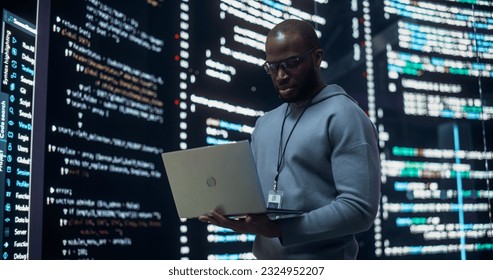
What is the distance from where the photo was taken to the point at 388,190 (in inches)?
107

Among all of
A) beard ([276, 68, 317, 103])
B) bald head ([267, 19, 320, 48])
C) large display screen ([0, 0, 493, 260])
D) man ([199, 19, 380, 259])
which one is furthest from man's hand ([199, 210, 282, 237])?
large display screen ([0, 0, 493, 260])

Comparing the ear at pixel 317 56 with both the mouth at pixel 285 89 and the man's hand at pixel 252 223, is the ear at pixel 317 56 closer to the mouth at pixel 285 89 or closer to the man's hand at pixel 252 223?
the mouth at pixel 285 89

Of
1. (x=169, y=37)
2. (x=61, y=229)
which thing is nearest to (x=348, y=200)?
(x=61, y=229)

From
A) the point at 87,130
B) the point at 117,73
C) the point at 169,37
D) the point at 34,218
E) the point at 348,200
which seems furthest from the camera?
the point at 169,37

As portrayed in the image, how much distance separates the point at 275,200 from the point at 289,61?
1.01 ft

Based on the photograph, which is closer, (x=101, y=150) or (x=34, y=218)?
(x=34, y=218)

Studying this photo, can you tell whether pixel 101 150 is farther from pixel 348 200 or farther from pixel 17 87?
pixel 348 200

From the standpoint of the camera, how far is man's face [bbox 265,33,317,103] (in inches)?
53.6

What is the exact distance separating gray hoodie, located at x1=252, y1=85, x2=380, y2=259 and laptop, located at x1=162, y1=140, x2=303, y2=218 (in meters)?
0.06

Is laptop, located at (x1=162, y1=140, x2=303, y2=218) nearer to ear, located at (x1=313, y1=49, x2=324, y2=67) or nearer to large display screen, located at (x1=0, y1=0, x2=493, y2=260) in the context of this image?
ear, located at (x1=313, y1=49, x2=324, y2=67)

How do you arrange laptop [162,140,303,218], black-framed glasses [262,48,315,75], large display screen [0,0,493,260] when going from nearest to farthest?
1. laptop [162,140,303,218]
2. black-framed glasses [262,48,315,75]
3. large display screen [0,0,493,260]

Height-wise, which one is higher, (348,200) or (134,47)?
(134,47)

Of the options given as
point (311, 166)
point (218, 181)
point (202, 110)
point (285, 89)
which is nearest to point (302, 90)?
point (285, 89)

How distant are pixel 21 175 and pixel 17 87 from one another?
0.27 metres
